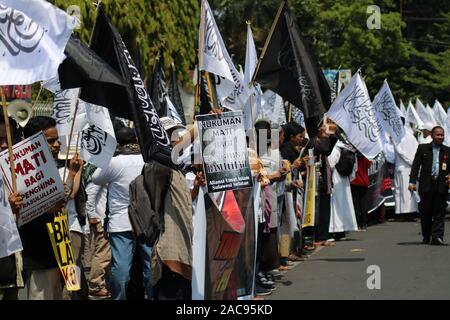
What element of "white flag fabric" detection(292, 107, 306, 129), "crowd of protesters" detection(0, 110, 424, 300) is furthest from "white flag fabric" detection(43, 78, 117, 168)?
"white flag fabric" detection(292, 107, 306, 129)

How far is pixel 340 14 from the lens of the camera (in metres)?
39.0

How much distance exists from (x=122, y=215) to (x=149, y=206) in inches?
50.3

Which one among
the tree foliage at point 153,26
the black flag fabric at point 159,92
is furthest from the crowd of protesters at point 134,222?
the tree foliage at point 153,26

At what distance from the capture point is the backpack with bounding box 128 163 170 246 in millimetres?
8531

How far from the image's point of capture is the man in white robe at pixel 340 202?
1730 cm

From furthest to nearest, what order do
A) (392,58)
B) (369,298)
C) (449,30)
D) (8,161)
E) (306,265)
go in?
(449,30)
(392,58)
(306,265)
(369,298)
(8,161)

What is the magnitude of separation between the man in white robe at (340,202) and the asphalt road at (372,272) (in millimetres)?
277

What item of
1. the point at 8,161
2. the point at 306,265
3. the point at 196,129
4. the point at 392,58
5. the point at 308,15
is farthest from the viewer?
the point at 392,58

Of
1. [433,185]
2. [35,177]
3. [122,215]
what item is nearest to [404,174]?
[433,185]

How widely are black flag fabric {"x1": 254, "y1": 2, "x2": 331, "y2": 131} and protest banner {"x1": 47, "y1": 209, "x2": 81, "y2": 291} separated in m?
3.99

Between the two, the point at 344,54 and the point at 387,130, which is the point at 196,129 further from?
the point at 344,54

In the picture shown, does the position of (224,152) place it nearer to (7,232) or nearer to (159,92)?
(7,232)
